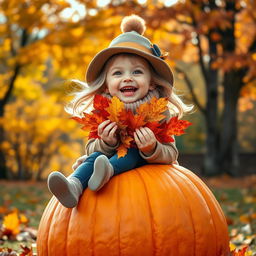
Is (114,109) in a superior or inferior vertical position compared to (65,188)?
superior

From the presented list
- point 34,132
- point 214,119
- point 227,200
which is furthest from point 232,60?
point 34,132

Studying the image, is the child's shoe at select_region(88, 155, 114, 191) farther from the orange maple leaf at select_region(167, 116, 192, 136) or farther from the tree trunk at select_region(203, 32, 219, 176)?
the tree trunk at select_region(203, 32, 219, 176)

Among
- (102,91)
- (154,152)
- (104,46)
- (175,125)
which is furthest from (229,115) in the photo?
(154,152)

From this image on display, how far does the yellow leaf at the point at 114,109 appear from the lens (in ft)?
8.17

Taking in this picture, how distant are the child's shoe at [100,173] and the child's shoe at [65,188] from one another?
76 millimetres

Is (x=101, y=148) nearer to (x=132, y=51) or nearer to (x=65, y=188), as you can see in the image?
(x=65, y=188)

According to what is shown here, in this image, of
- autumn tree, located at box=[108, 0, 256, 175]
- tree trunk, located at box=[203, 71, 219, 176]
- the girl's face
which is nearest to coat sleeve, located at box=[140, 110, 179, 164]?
the girl's face

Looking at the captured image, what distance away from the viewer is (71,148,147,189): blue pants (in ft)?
8.11

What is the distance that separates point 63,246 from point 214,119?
10.8 m

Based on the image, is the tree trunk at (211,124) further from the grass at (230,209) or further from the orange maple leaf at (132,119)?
the orange maple leaf at (132,119)

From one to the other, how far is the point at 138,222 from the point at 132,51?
3.31 feet

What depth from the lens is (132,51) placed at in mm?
2682

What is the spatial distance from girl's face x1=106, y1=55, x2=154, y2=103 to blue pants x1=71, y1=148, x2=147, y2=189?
1.11 feet

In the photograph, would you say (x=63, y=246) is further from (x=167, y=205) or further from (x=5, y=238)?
(x=5, y=238)
